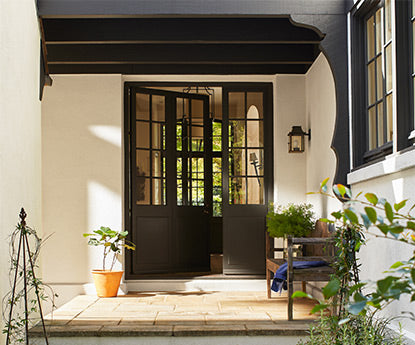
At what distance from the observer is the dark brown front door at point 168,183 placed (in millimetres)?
7438

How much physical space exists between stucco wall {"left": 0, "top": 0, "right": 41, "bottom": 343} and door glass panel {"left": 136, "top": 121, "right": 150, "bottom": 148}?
8.08 feet

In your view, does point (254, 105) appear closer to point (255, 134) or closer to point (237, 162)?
point (255, 134)

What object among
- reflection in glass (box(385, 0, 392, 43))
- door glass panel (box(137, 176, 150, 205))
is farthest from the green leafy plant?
reflection in glass (box(385, 0, 392, 43))

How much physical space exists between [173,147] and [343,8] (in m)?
3.32

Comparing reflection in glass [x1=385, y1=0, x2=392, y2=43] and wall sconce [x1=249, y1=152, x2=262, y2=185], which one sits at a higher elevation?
reflection in glass [x1=385, y1=0, x2=392, y2=43]

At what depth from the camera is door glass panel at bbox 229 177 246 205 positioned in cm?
738

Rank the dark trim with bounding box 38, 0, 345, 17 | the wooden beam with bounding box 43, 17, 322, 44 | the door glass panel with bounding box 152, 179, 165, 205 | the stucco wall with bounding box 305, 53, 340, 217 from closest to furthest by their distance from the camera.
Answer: the dark trim with bounding box 38, 0, 345, 17, the wooden beam with bounding box 43, 17, 322, 44, the stucco wall with bounding box 305, 53, 340, 217, the door glass panel with bounding box 152, 179, 165, 205

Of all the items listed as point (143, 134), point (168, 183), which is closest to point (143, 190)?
point (168, 183)

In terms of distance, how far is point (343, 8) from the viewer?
5000 millimetres

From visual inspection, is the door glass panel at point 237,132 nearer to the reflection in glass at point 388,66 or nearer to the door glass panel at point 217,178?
the reflection in glass at point 388,66

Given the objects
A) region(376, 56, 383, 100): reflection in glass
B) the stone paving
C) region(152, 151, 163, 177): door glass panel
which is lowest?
the stone paving

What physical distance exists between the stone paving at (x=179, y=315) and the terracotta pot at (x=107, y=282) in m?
0.13

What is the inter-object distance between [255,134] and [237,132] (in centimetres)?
23

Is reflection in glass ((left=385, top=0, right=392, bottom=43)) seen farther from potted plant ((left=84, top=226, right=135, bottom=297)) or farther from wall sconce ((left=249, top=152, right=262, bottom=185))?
potted plant ((left=84, top=226, right=135, bottom=297))
